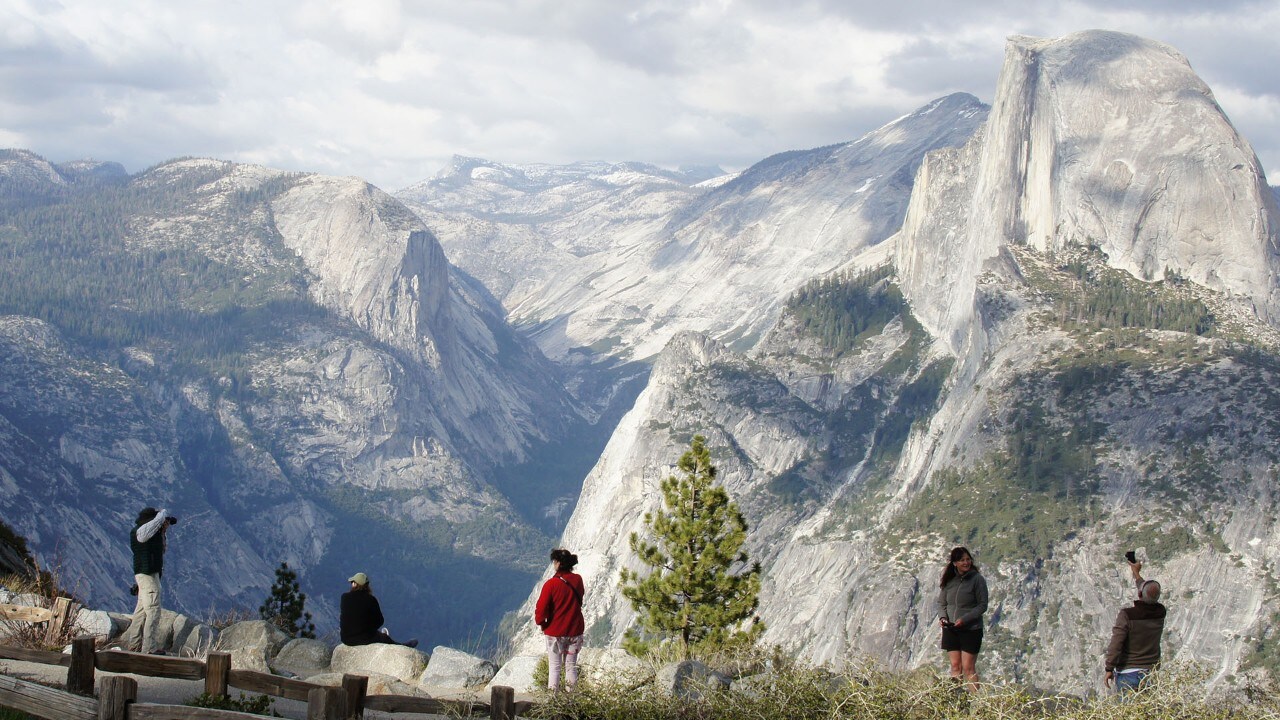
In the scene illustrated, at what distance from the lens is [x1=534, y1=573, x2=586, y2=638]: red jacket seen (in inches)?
924

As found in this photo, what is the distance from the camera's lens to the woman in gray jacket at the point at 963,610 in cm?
2370

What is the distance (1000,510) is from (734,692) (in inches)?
7596

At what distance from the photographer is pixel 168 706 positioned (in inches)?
593

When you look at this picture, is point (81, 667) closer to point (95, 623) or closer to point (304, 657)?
point (95, 623)

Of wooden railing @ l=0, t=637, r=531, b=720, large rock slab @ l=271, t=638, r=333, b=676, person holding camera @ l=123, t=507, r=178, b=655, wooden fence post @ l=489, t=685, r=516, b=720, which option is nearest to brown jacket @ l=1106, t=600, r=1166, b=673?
wooden railing @ l=0, t=637, r=531, b=720

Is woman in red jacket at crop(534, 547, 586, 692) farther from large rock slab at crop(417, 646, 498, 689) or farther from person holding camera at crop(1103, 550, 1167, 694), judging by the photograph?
person holding camera at crop(1103, 550, 1167, 694)

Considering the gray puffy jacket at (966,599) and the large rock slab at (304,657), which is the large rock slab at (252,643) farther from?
the gray puffy jacket at (966,599)

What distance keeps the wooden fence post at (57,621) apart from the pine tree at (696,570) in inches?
739

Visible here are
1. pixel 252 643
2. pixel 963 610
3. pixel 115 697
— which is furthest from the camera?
pixel 252 643

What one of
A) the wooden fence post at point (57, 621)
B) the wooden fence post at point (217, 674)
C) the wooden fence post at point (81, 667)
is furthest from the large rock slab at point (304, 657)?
the wooden fence post at point (81, 667)

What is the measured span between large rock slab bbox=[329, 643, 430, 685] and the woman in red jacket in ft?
19.9

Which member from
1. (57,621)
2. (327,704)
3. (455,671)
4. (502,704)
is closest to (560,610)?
(455,671)

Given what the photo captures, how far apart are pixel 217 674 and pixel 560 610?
770 centimetres

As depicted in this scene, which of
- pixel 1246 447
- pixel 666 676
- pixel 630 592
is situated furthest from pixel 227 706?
pixel 1246 447
